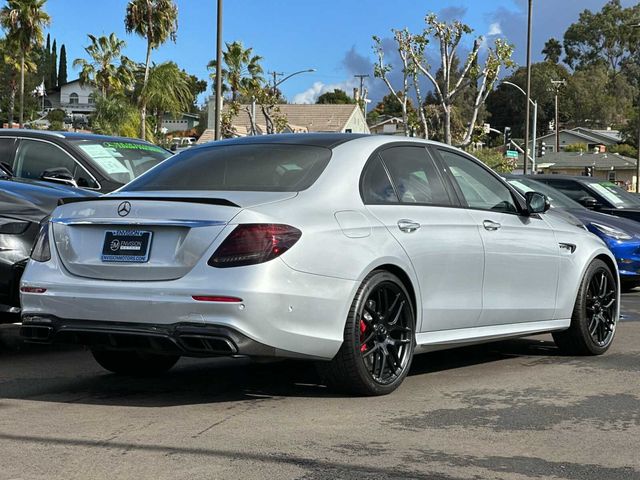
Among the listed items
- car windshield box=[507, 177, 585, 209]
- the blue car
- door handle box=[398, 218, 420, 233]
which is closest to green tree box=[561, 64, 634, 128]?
car windshield box=[507, 177, 585, 209]

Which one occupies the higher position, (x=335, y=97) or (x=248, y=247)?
(x=335, y=97)

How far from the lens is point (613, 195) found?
15.4 metres

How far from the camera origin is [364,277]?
5.79m

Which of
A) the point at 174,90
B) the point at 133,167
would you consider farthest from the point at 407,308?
the point at 174,90

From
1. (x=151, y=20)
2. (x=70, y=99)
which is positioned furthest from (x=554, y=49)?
(x=151, y=20)

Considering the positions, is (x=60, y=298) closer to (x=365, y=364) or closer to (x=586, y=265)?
(x=365, y=364)

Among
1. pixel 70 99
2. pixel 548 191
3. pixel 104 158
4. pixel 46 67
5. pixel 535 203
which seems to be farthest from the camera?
pixel 46 67

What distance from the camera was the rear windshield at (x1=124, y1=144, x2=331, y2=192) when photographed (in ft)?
19.6

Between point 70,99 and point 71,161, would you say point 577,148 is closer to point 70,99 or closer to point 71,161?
point 70,99

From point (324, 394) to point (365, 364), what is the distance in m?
0.42

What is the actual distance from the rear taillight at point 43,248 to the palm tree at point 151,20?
1986 inches

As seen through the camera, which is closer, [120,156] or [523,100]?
[120,156]

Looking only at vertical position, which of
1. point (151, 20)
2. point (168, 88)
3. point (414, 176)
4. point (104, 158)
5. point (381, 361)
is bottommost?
point (381, 361)

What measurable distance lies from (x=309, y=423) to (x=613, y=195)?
1109 cm
